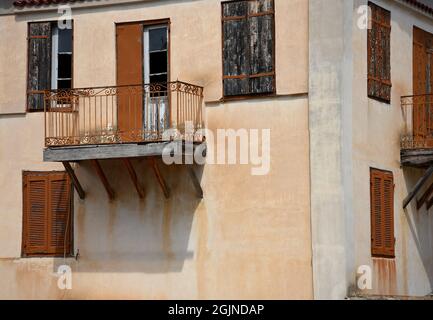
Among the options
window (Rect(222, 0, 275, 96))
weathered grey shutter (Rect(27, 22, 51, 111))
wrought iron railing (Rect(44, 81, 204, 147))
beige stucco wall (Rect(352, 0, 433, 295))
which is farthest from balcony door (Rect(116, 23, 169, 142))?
beige stucco wall (Rect(352, 0, 433, 295))

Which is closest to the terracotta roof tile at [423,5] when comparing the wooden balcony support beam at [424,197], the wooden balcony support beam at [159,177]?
the wooden balcony support beam at [424,197]

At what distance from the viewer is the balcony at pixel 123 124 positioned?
27.9m

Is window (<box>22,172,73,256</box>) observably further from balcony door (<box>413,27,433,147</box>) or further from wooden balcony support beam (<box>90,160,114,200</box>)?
balcony door (<box>413,27,433,147</box>)

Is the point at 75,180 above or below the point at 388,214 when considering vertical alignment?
above

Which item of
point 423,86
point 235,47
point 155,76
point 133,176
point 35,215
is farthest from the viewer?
point 423,86

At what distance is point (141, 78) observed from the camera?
2905 cm

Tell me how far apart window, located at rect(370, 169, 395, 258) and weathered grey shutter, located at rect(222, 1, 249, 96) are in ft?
10.6

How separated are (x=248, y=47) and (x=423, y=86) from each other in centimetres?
465

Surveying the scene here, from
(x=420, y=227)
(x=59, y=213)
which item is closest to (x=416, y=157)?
(x=420, y=227)

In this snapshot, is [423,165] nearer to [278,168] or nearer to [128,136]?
[278,168]

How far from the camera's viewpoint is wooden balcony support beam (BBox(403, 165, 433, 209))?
1141 inches

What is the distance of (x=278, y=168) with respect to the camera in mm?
27672

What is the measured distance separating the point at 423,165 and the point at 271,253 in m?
4.15

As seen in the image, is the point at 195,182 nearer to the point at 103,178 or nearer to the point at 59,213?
the point at 103,178
